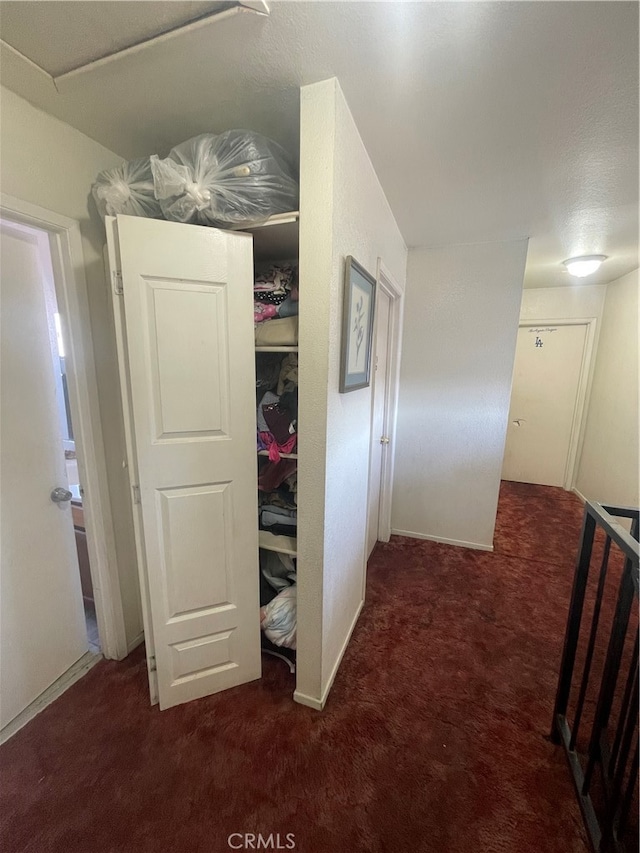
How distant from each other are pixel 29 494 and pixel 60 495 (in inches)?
4.8

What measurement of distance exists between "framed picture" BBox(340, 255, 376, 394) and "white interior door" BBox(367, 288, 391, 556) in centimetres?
66

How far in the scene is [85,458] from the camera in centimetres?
151

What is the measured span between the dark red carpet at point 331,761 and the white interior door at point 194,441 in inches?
9.4

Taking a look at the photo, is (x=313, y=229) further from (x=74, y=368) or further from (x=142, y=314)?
(x=74, y=368)

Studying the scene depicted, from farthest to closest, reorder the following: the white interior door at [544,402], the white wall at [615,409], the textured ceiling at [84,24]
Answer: the white interior door at [544,402]
the white wall at [615,409]
the textured ceiling at [84,24]

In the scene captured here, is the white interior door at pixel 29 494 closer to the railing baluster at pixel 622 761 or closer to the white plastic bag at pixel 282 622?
the white plastic bag at pixel 282 622

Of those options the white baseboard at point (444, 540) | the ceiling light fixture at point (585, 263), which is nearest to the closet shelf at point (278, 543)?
the white baseboard at point (444, 540)

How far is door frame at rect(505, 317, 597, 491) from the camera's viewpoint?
12.4 feet

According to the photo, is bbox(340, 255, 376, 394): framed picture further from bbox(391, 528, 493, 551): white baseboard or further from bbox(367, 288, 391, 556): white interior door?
bbox(391, 528, 493, 551): white baseboard

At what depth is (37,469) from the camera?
1447 millimetres

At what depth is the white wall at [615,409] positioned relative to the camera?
2.96m

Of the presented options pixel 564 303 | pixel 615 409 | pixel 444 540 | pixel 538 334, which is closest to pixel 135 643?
pixel 444 540

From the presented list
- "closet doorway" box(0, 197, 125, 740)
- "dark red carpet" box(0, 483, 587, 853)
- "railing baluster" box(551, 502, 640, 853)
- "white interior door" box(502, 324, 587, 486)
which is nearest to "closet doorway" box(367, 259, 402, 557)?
"dark red carpet" box(0, 483, 587, 853)

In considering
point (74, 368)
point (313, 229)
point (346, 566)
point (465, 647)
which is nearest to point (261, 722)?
point (346, 566)
